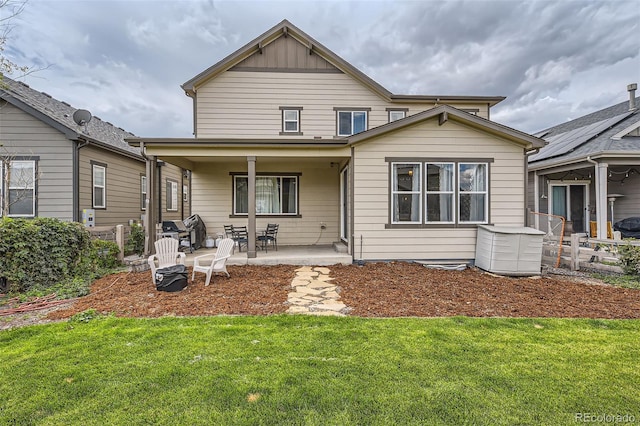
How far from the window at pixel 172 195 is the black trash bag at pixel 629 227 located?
18.1 metres

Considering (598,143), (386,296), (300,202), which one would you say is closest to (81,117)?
(300,202)

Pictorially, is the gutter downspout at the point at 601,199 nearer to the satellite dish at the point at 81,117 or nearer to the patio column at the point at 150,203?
the patio column at the point at 150,203

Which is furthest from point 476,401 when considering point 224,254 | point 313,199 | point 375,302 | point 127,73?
point 127,73

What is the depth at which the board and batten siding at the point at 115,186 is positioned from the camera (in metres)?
9.29

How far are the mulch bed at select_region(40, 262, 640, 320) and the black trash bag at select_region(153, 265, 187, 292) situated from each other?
0.16 metres

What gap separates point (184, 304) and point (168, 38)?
16.3 m

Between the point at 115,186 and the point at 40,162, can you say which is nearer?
the point at 40,162

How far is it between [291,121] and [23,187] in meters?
8.26

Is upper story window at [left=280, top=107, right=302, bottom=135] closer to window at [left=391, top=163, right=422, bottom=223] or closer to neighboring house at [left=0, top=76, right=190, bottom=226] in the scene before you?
window at [left=391, top=163, right=422, bottom=223]

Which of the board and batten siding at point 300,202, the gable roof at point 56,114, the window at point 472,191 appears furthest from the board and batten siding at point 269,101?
the window at point 472,191

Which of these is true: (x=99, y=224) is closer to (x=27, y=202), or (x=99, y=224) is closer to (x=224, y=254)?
(x=27, y=202)

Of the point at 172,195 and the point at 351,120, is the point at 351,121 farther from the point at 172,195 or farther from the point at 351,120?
the point at 172,195

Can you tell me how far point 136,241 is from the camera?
9922 mm

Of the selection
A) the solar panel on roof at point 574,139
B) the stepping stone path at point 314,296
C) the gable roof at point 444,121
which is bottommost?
the stepping stone path at point 314,296
